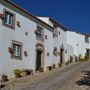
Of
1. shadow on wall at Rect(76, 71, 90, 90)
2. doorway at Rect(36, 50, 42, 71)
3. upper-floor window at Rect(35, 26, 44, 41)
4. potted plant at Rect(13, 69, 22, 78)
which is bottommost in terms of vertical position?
shadow on wall at Rect(76, 71, 90, 90)

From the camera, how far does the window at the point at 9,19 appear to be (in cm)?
2450

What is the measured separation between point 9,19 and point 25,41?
333 cm

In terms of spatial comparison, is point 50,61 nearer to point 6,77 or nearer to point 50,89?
point 6,77

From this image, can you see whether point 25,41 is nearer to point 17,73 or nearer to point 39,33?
point 39,33

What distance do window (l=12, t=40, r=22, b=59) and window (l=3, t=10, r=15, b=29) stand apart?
1537mm

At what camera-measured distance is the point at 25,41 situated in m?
27.6

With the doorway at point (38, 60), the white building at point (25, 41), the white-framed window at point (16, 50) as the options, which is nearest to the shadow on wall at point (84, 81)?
the white building at point (25, 41)

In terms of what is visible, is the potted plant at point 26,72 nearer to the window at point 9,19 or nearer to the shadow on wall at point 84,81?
the window at point 9,19

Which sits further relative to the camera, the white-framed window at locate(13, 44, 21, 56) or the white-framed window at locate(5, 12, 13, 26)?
the white-framed window at locate(13, 44, 21, 56)

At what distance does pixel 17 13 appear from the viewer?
26031 mm

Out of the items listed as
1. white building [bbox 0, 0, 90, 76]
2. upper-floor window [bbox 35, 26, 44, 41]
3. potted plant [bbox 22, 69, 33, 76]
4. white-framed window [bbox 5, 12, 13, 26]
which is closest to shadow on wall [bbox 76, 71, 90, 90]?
potted plant [bbox 22, 69, 33, 76]

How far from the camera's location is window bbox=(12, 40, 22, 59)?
25511 mm

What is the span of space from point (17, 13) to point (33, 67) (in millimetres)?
6259

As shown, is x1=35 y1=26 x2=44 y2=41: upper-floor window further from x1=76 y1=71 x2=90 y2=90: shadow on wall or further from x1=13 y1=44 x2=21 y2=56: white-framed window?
x1=76 y1=71 x2=90 y2=90: shadow on wall
